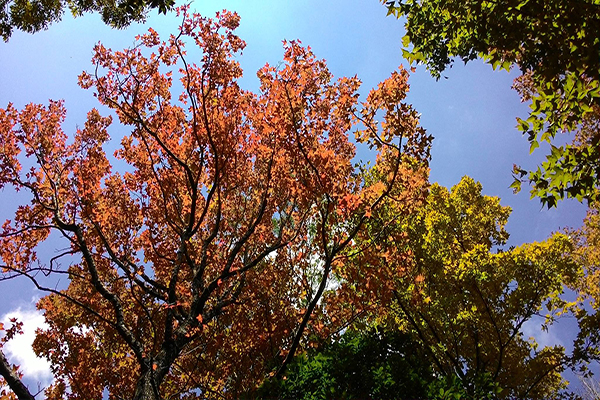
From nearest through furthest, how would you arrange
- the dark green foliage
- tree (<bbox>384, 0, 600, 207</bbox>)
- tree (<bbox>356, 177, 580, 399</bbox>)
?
tree (<bbox>384, 0, 600, 207</bbox>)
the dark green foliage
tree (<bbox>356, 177, 580, 399</bbox>)

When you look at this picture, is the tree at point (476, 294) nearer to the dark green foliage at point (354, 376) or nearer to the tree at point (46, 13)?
the dark green foliage at point (354, 376)

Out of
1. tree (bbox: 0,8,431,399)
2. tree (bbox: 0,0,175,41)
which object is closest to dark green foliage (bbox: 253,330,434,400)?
tree (bbox: 0,8,431,399)

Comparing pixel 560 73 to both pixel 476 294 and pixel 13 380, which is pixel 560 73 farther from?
pixel 13 380

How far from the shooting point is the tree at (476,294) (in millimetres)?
10000

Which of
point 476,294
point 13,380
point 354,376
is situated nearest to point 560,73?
point 354,376

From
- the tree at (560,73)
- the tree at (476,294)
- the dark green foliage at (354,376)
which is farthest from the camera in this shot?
the tree at (476,294)

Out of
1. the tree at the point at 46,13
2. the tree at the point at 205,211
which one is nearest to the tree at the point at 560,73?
the tree at the point at 205,211

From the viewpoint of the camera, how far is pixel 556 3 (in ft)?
15.5

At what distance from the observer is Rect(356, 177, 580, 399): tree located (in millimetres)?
10000

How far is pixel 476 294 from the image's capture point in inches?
420

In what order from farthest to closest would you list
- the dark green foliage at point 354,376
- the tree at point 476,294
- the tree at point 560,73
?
the tree at point 476,294 < the dark green foliage at point 354,376 < the tree at point 560,73

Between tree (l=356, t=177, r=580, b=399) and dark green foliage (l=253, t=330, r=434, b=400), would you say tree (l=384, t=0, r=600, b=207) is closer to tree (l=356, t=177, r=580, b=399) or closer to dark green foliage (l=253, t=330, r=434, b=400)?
dark green foliage (l=253, t=330, r=434, b=400)

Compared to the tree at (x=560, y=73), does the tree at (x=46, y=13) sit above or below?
above

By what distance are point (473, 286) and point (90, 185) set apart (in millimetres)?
11372
